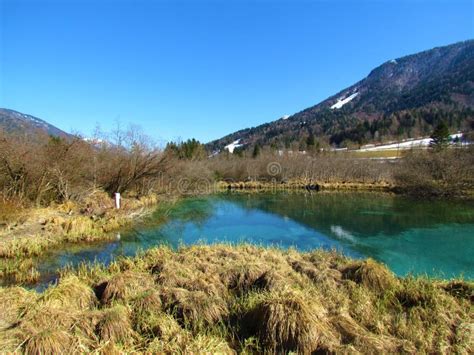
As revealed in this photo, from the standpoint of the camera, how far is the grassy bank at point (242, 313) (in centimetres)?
379

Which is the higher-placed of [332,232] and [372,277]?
[372,277]

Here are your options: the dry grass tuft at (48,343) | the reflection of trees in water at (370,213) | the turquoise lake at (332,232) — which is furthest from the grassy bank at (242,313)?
the reflection of trees in water at (370,213)

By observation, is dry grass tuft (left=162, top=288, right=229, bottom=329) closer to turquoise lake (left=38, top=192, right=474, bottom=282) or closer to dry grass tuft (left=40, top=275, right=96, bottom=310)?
dry grass tuft (left=40, top=275, right=96, bottom=310)

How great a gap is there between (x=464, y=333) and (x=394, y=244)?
9.02m

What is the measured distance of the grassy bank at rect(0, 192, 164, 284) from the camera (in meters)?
8.37

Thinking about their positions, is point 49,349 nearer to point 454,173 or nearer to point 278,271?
point 278,271

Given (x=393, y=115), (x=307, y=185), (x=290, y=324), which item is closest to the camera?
(x=290, y=324)

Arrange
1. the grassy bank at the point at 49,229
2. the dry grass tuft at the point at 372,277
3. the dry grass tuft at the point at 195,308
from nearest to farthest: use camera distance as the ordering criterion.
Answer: the dry grass tuft at the point at 195,308
the dry grass tuft at the point at 372,277
the grassy bank at the point at 49,229

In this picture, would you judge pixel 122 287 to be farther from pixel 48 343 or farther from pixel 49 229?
pixel 49 229

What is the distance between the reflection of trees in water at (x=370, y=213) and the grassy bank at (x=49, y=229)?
31.6 feet

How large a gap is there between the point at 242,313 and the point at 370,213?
1774 centimetres

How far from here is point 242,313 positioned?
4730 mm

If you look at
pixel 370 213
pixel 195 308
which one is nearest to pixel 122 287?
pixel 195 308

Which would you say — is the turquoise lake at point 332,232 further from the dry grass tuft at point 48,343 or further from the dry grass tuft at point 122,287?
the dry grass tuft at point 48,343
